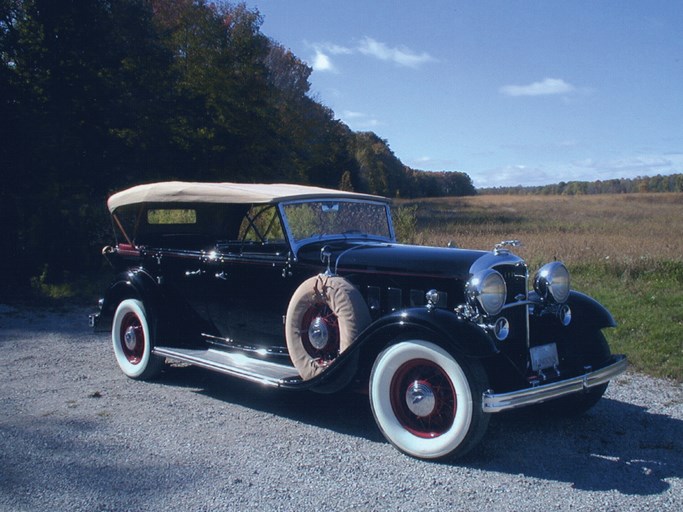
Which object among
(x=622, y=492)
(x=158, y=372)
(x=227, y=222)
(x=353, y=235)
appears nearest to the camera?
(x=622, y=492)

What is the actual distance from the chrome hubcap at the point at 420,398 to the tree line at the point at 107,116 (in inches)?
416

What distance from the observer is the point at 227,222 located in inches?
273

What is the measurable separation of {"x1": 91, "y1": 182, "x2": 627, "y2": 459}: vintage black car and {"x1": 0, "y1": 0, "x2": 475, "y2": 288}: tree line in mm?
7380

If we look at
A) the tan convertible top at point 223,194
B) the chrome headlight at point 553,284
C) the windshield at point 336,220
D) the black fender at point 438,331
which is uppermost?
the tan convertible top at point 223,194

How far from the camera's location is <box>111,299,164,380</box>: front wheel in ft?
20.7

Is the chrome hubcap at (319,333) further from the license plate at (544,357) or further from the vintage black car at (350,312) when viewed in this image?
the license plate at (544,357)

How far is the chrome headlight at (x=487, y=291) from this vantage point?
439 cm

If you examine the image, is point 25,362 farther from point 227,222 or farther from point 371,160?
point 371,160

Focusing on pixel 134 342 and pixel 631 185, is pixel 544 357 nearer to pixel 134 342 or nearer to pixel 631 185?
pixel 134 342

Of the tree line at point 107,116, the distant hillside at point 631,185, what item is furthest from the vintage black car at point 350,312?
the distant hillside at point 631,185

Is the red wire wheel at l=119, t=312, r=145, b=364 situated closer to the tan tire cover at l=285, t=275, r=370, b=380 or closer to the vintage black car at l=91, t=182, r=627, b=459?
the vintage black car at l=91, t=182, r=627, b=459

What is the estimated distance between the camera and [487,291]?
14.5 ft

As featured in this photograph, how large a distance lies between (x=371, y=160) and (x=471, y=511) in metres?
50.5

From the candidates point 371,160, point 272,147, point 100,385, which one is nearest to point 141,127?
point 272,147
